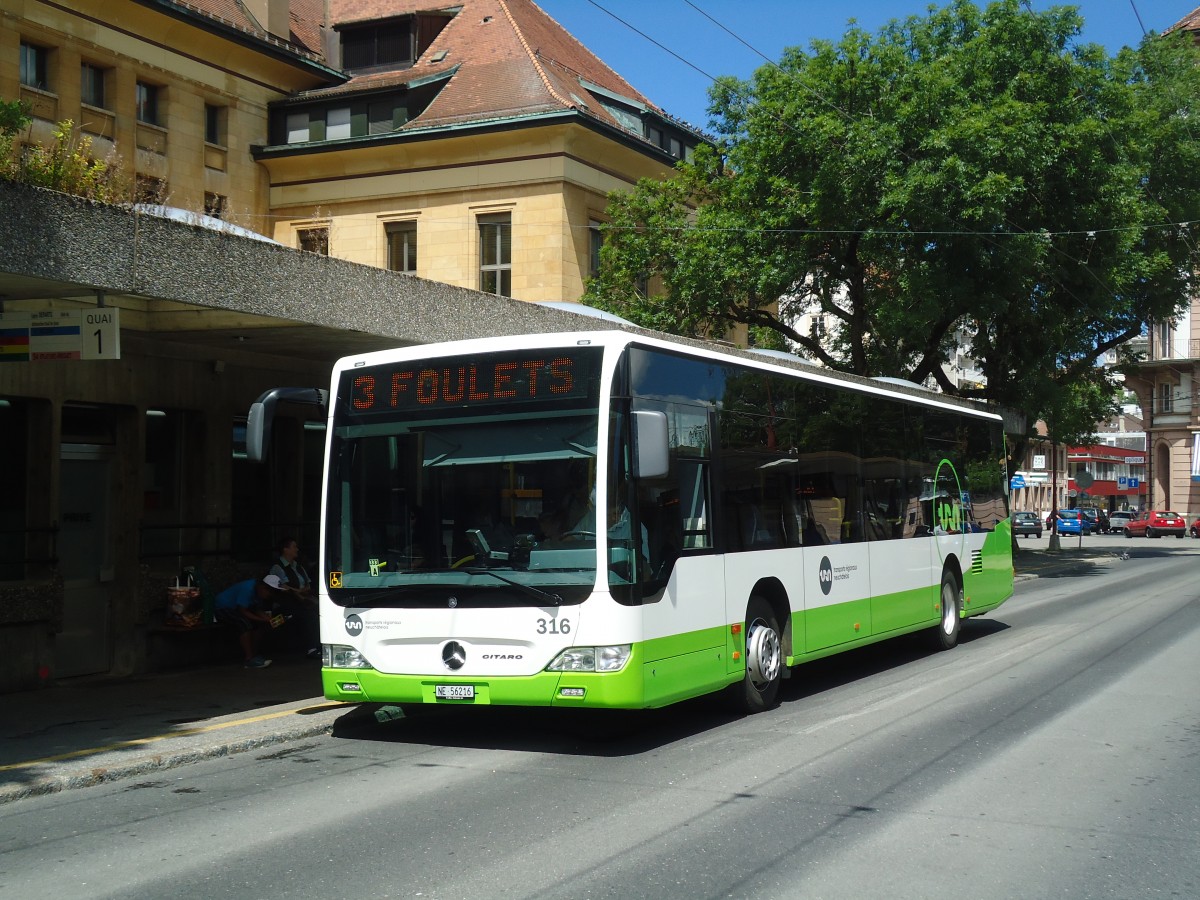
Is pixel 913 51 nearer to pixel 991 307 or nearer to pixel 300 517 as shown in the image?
pixel 991 307

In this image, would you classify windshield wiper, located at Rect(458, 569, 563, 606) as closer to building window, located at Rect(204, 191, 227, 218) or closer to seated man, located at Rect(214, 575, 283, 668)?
seated man, located at Rect(214, 575, 283, 668)

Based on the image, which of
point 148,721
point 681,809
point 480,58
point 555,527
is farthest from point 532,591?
point 480,58

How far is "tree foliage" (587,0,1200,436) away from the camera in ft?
90.4

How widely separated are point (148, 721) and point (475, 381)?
13.2 feet

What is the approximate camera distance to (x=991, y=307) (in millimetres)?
29047

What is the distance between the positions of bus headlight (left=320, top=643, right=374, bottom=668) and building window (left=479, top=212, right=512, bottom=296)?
80.3ft

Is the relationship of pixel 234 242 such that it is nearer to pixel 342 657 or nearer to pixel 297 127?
pixel 342 657

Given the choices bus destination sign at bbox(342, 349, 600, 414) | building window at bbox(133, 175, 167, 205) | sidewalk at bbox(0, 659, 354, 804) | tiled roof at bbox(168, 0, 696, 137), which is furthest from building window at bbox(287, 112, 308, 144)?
bus destination sign at bbox(342, 349, 600, 414)

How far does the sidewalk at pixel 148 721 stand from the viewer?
334 inches

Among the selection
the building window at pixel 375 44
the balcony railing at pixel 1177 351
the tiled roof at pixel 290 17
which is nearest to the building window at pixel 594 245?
the building window at pixel 375 44

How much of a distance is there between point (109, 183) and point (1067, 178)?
81.5 ft

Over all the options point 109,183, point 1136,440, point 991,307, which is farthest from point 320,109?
point 1136,440

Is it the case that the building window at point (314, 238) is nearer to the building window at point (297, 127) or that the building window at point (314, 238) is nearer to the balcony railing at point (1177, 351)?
the building window at point (297, 127)

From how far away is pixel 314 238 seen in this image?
1309 inches
